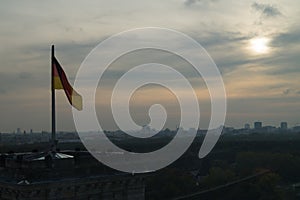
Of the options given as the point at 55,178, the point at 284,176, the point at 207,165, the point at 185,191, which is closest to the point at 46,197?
the point at 55,178

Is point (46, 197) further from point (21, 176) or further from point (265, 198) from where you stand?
point (265, 198)

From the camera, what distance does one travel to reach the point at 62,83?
14594 mm

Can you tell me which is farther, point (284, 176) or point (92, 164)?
point (284, 176)

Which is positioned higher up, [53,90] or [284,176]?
[53,90]

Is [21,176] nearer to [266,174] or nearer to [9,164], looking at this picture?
[9,164]

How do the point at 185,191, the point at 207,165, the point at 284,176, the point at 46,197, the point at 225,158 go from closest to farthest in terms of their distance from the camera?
Result: the point at 46,197, the point at 185,191, the point at 284,176, the point at 207,165, the point at 225,158

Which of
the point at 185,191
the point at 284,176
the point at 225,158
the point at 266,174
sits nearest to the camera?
the point at 185,191

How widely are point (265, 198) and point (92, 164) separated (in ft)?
119

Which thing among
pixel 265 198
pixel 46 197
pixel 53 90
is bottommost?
pixel 265 198

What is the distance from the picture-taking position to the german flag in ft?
47.6

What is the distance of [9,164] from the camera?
1316cm

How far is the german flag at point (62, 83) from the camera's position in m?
14.5

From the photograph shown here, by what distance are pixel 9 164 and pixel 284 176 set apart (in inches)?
2288

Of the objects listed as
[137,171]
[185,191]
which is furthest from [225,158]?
[137,171]
